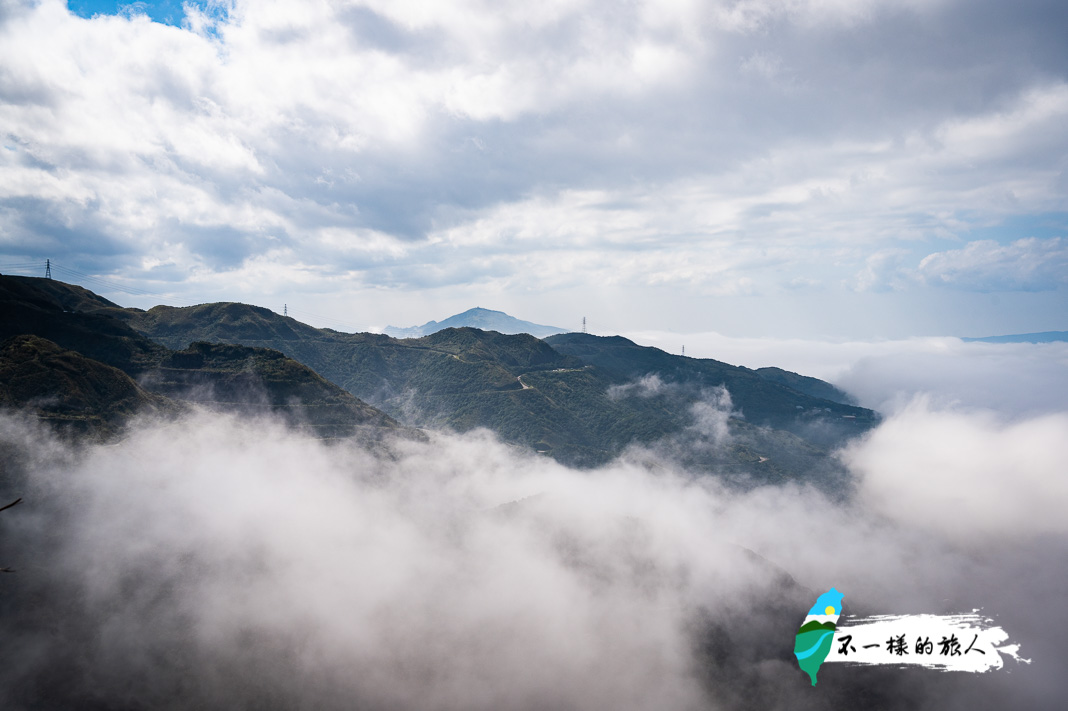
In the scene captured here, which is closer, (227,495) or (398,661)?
(398,661)

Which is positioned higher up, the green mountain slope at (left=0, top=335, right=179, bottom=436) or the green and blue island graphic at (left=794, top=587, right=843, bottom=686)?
the green mountain slope at (left=0, top=335, right=179, bottom=436)

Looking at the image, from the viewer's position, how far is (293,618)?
15700 cm

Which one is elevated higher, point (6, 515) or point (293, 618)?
point (6, 515)

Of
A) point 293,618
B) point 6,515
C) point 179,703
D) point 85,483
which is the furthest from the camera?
point 293,618

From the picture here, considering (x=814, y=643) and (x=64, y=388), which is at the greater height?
(x=64, y=388)

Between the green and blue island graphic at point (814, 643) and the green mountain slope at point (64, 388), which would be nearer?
the green mountain slope at point (64, 388)

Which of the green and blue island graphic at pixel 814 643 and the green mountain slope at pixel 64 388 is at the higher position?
the green mountain slope at pixel 64 388

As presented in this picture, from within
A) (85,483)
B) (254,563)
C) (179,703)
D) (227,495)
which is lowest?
(179,703)

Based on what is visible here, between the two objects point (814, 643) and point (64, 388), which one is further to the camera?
point (814, 643)

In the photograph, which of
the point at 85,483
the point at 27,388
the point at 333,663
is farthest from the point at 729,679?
the point at 27,388

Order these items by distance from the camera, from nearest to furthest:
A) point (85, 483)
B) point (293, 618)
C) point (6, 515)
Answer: point (6, 515) → point (85, 483) → point (293, 618)

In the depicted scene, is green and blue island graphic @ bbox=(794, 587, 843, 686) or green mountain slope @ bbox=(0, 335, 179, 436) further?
green and blue island graphic @ bbox=(794, 587, 843, 686)

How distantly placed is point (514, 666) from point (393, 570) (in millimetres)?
49863

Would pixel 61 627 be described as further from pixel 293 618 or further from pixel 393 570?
pixel 393 570
